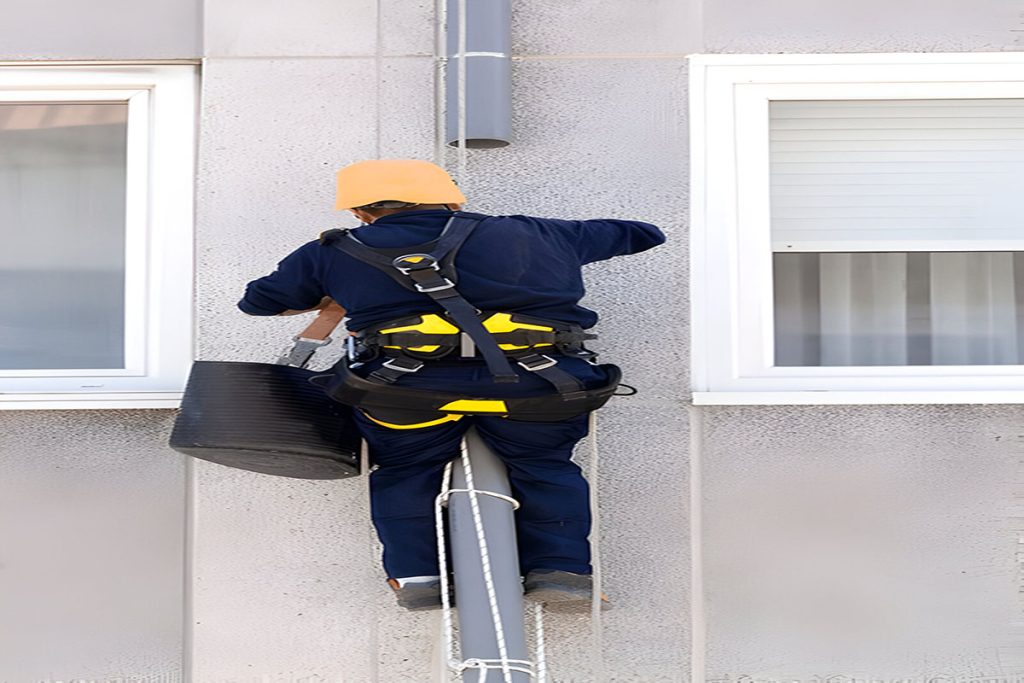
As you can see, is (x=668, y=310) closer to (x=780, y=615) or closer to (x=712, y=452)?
(x=712, y=452)

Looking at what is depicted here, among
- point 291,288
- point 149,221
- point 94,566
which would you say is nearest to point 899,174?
point 291,288

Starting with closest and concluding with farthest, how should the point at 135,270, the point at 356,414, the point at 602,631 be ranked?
the point at 356,414 < the point at 602,631 < the point at 135,270

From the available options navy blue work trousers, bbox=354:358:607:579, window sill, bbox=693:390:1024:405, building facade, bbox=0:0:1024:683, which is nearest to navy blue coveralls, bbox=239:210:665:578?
navy blue work trousers, bbox=354:358:607:579

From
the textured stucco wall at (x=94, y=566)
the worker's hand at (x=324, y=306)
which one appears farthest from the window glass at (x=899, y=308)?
the textured stucco wall at (x=94, y=566)

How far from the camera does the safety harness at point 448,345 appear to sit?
3229 mm

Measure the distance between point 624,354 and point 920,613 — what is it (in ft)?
4.13

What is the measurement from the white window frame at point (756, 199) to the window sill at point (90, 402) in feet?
5.70

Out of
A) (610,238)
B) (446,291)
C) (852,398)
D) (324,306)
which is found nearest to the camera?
(446,291)

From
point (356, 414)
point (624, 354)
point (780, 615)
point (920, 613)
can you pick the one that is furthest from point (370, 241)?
point (920, 613)

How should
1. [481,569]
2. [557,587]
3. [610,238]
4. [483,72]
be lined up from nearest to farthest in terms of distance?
1. [481,569]
2. [557,587]
3. [610,238]
4. [483,72]

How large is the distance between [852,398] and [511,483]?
129cm

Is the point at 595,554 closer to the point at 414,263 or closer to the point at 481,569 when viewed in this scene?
the point at 481,569

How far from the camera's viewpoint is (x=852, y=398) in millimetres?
4129

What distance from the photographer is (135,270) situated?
4359 millimetres
